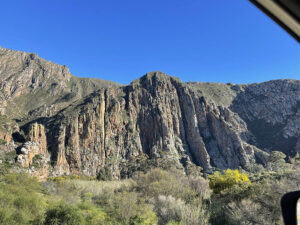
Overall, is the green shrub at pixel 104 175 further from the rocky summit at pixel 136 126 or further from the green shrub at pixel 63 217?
the green shrub at pixel 63 217

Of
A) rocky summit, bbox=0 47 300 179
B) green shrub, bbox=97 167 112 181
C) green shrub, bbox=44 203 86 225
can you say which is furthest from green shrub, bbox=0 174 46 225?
rocky summit, bbox=0 47 300 179

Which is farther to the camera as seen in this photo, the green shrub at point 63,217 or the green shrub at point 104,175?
the green shrub at point 104,175

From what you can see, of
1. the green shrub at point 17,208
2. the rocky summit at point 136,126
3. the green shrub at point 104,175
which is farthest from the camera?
the rocky summit at point 136,126

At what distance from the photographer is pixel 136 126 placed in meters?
93.9

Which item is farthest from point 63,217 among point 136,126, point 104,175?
point 136,126

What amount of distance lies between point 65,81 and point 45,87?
18.9 m

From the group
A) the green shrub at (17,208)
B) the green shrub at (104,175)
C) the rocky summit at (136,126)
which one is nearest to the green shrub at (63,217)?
the green shrub at (17,208)

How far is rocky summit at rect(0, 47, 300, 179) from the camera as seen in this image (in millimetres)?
69688

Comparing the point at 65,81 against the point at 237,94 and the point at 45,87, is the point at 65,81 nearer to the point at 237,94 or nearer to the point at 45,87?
the point at 45,87

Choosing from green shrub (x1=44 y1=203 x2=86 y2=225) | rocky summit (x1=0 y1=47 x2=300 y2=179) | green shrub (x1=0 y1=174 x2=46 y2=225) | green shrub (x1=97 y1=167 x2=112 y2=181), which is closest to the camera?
green shrub (x1=0 y1=174 x2=46 y2=225)

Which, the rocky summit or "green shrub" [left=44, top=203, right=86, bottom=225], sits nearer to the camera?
"green shrub" [left=44, top=203, right=86, bottom=225]

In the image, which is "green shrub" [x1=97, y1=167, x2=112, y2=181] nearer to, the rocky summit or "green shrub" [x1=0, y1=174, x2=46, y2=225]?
the rocky summit

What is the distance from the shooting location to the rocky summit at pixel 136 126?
69688 mm

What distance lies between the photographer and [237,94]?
482ft
